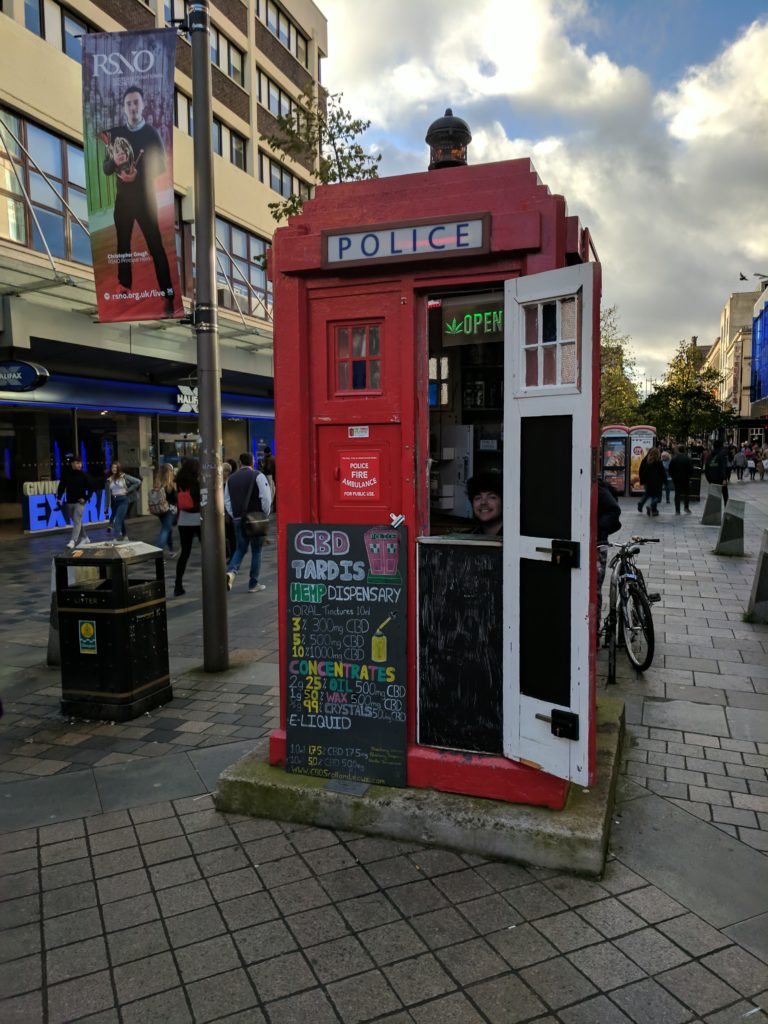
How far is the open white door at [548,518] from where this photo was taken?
3.04 metres

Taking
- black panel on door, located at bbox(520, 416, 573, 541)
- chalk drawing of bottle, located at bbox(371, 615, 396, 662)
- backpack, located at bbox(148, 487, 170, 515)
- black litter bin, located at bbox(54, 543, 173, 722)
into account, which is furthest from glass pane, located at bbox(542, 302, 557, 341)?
backpack, located at bbox(148, 487, 170, 515)

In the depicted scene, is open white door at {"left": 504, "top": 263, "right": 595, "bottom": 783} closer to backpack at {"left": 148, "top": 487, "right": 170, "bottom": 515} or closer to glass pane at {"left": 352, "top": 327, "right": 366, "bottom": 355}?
glass pane at {"left": 352, "top": 327, "right": 366, "bottom": 355}

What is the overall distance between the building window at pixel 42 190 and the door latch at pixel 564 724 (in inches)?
555

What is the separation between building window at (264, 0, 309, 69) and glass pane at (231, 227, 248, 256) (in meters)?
8.91

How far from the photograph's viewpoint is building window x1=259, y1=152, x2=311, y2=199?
85.4 feet

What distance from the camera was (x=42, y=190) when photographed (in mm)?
15227

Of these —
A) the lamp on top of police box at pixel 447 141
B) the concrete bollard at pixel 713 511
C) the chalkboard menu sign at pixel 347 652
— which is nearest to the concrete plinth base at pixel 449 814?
the chalkboard menu sign at pixel 347 652

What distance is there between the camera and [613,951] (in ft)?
8.71

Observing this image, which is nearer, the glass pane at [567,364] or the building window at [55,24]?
the glass pane at [567,364]

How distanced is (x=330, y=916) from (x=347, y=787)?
0.74 meters

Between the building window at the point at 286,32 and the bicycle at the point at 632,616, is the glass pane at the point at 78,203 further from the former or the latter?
the bicycle at the point at 632,616

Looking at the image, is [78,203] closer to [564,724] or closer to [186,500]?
[186,500]

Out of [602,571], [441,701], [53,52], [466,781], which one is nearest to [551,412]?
[441,701]

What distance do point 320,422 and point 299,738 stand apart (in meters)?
1.62
